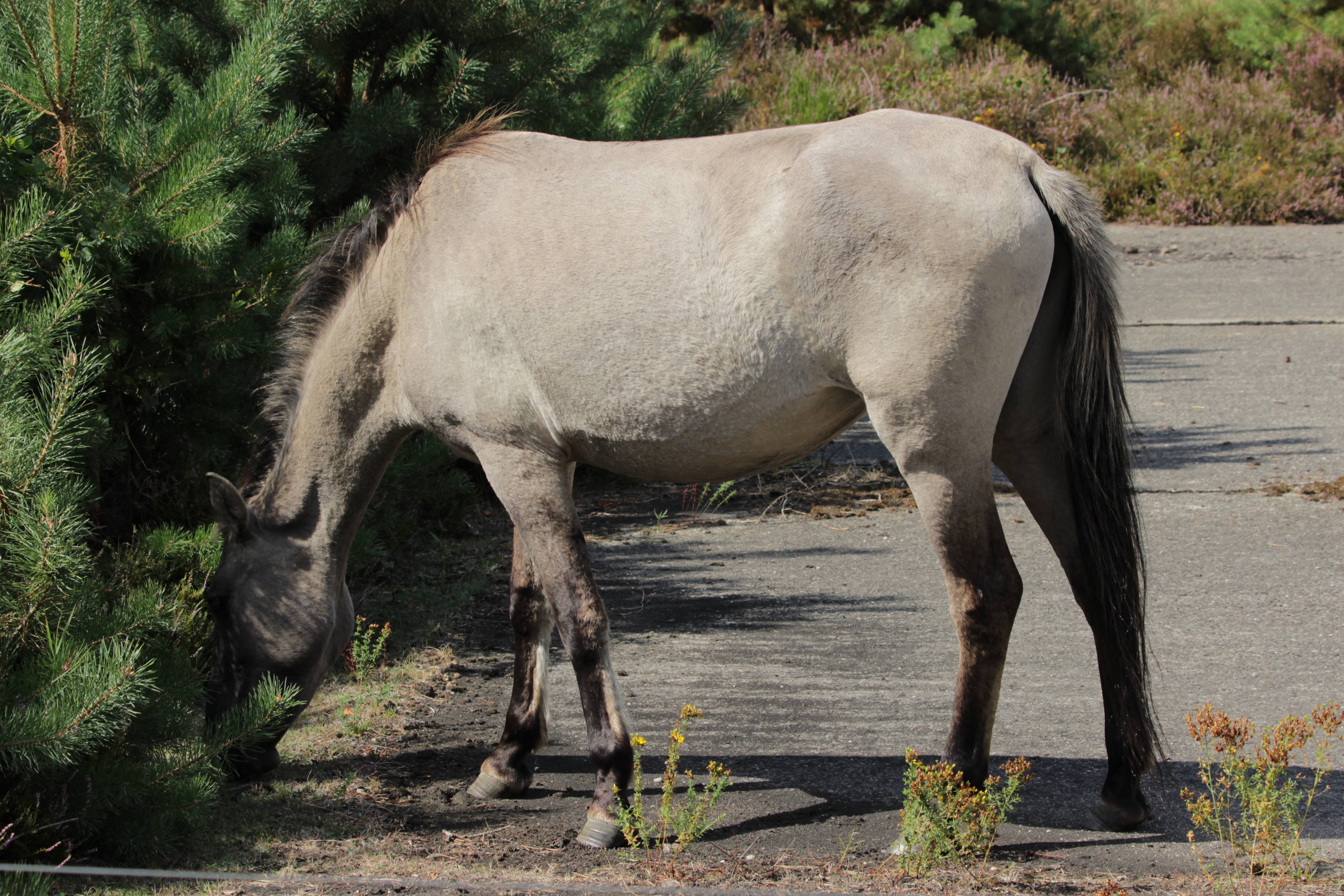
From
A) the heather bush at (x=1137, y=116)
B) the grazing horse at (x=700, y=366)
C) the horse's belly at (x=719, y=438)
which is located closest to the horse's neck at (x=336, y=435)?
the grazing horse at (x=700, y=366)

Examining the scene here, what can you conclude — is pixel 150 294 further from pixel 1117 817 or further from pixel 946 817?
pixel 1117 817

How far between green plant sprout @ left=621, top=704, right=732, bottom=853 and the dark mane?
5.51ft


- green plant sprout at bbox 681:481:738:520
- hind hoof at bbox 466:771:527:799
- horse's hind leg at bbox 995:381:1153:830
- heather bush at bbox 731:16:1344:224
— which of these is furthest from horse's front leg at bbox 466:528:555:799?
heather bush at bbox 731:16:1344:224

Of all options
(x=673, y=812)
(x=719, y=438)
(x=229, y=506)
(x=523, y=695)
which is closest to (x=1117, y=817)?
(x=673, y=812)

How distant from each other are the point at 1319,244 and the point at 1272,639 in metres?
11.9

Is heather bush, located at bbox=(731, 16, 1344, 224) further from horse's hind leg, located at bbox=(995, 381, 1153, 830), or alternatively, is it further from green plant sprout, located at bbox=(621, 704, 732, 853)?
green plant sprout, located at bbox=(621, 704, 732, 853)

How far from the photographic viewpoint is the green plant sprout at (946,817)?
10.7ft

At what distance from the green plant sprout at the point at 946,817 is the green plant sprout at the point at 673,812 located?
54 centimetres

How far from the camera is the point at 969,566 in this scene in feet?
11.2

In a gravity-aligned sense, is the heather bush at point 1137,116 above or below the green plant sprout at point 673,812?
below

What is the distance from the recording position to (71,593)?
3129 mm

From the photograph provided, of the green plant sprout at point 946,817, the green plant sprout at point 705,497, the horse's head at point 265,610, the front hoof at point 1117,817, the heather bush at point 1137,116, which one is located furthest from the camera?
the heather bush at point 1137,116

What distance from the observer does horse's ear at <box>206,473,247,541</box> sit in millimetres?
3828

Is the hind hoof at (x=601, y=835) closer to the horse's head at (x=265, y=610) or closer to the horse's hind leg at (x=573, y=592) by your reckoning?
the horse's hind leg at (x=573, y=592)
